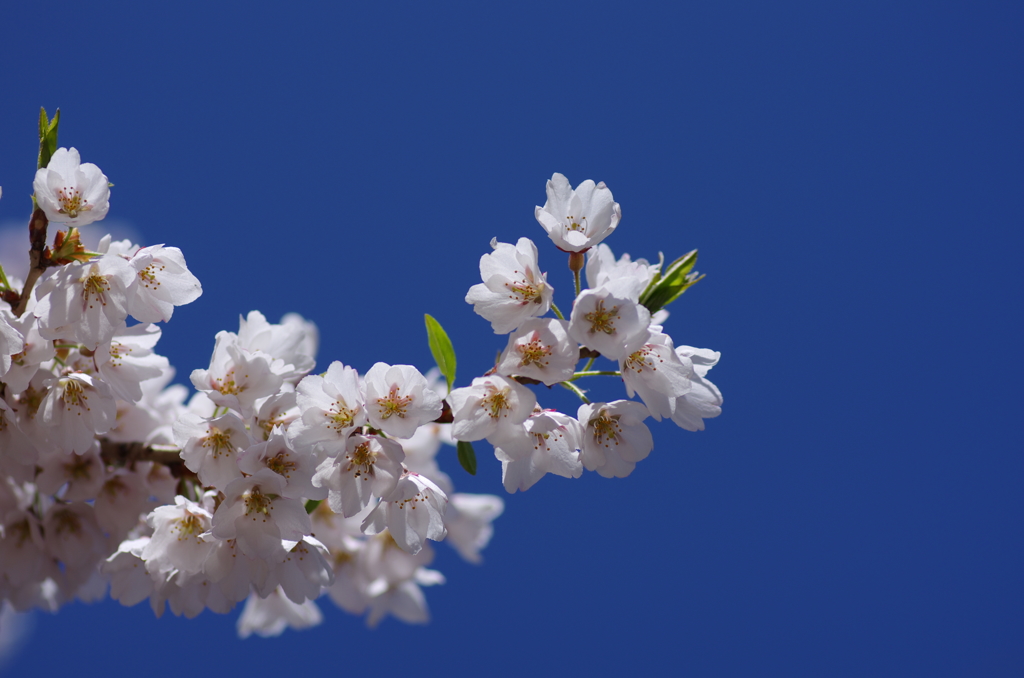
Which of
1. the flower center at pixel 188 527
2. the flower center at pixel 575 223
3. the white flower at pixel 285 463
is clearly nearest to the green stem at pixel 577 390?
the flower center at pixel 575 223

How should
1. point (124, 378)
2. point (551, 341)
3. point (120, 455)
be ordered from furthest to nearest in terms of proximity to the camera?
point (120, 455)
point (124, 378)
point (551, 341)

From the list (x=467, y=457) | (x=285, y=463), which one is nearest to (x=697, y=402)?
(x=467, y=457)

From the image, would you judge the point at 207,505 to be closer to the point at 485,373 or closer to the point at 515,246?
the point at 485,373

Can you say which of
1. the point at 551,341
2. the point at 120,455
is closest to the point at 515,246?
the point at 551,341

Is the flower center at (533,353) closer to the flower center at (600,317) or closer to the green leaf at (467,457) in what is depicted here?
the flower center at (600,317)

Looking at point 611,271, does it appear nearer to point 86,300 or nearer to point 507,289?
point 507,289

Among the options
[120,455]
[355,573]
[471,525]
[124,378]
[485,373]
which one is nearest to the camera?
[485,373]
